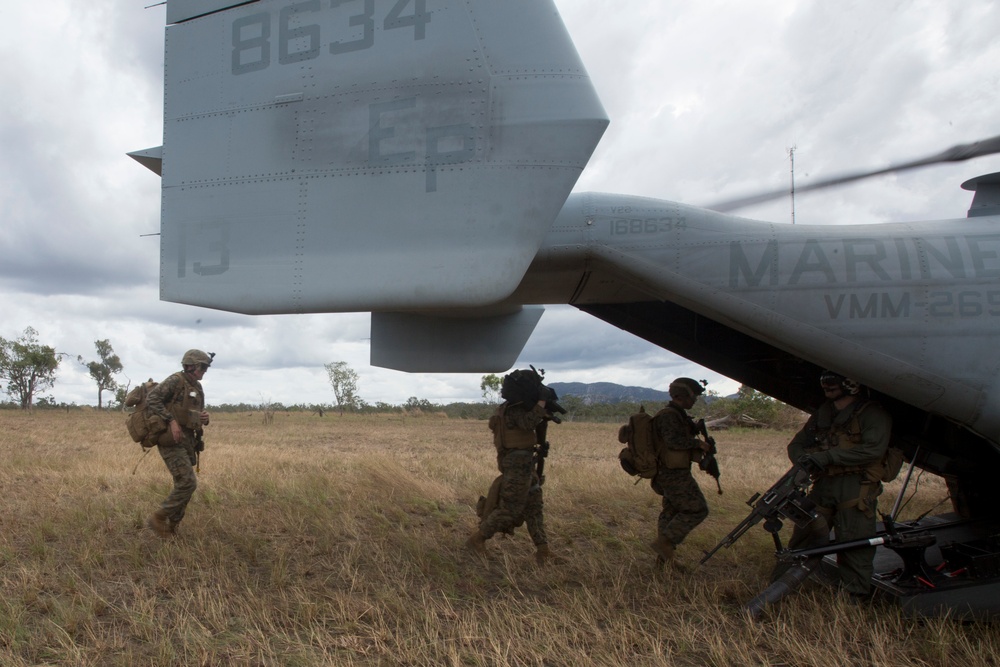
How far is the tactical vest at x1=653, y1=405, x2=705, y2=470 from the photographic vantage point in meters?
5.68

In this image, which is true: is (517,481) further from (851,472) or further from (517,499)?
(851,472)

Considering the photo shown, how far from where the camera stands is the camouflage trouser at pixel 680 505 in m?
5.61

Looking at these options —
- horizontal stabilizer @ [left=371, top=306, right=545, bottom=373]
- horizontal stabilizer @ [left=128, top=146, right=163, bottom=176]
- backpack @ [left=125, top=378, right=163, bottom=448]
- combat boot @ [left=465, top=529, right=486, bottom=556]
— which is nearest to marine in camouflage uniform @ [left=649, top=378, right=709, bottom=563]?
combat boot @ [left=465, top=529, right=486, bottom=556]

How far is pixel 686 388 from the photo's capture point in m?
5.90

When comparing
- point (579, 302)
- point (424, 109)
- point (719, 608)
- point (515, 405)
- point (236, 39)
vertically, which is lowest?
point (719, 608)

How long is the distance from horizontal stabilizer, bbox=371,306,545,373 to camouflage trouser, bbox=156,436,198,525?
1.95 meters

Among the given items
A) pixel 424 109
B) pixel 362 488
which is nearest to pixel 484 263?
pixel 424 109

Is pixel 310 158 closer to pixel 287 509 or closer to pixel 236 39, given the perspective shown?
pixel 236 39

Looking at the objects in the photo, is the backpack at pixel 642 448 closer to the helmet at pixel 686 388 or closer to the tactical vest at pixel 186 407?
the helmet at pixel 686 388

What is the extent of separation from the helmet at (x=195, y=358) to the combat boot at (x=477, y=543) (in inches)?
122

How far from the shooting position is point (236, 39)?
458cm

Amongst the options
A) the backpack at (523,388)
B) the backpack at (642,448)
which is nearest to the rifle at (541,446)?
the backpack at (523,388)

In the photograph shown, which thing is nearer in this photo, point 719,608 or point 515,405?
point 719,608

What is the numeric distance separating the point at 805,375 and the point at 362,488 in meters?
5.28
